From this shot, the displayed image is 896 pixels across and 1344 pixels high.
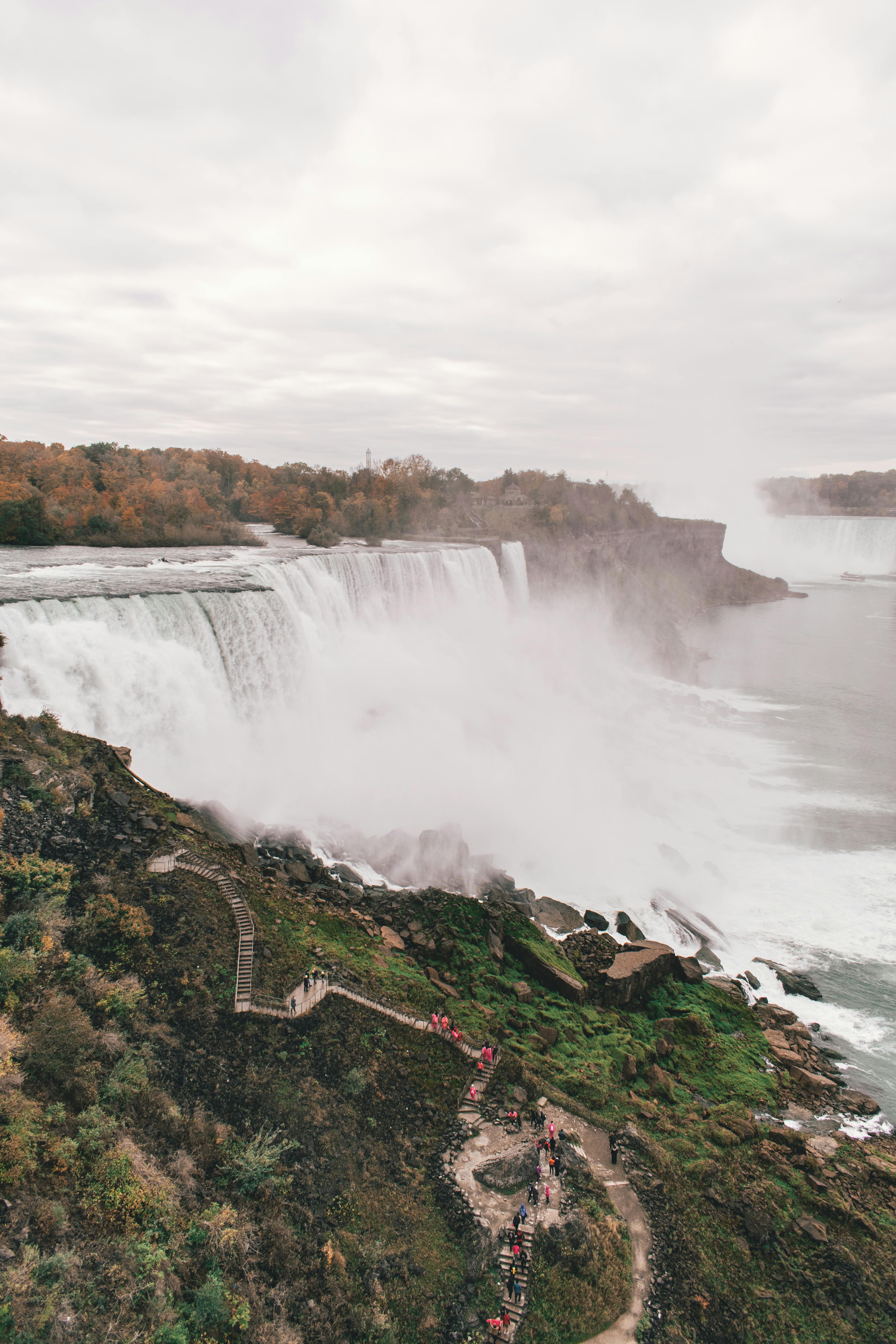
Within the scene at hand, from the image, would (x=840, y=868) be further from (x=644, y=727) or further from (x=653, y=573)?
(x=653, y=573)

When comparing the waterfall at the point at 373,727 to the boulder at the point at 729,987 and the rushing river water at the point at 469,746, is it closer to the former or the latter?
the rushing river water at the point at 469,746

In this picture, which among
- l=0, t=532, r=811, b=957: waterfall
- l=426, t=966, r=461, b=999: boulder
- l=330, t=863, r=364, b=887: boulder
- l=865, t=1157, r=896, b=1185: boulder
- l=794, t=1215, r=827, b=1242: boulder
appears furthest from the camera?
l=0, t=532, r=811, b=957: waterfall

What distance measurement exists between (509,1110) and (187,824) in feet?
34.8

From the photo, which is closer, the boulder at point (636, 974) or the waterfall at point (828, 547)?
the boulder at point (636, 974)

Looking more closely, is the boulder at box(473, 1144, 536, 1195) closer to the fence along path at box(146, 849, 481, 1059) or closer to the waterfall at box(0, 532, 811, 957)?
the fence along path at box(146, 849, 481, 1059)

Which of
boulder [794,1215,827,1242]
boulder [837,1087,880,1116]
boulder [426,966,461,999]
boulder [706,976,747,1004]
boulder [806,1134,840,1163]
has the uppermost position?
boulder [426,966,461,999]

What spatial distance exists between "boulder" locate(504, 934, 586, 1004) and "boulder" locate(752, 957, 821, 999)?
6316 millimetres

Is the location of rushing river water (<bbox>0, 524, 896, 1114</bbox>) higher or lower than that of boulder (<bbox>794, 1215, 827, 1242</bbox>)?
higher

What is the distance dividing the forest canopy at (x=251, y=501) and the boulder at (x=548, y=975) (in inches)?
1338

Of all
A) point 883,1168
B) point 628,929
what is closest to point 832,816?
point 628,929

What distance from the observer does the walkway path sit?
986 centimetres

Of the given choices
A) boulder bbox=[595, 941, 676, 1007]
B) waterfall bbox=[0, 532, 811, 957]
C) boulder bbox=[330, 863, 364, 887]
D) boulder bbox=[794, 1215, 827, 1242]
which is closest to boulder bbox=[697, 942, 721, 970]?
boulder bbox=[595, 941, 676, 1007]

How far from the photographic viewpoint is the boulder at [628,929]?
1884 centimetres

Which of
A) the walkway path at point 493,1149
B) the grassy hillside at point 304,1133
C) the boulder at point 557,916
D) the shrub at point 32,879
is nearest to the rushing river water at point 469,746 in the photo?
the boulder at point 557,916
